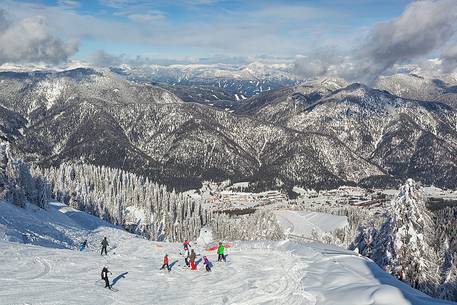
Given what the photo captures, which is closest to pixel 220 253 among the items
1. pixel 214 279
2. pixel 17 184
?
pixel 214 279

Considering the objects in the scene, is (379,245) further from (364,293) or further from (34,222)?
(34,222)

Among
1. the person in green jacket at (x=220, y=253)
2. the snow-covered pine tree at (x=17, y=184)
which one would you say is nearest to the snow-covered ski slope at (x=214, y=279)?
the person in green jacket at (x=220, y=253)

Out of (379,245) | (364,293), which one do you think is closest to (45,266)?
(364,293)

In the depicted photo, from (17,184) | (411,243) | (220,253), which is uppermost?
(411,243)

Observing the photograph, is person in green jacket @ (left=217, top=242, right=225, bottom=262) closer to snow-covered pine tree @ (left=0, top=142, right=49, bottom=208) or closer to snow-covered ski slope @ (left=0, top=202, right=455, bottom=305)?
snow-covered ski slope @ (left=0, top=202, right=455, bottom=305)

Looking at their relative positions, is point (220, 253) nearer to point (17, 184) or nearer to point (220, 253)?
point (220, 253)

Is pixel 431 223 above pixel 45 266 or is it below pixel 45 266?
above

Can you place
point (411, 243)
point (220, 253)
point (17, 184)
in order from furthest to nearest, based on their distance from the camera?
point (17, 184) < point (220, 253) < point (411, 243)

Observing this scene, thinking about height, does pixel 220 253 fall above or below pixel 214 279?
above
